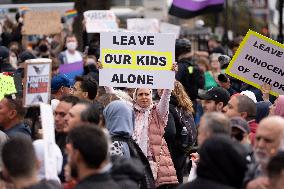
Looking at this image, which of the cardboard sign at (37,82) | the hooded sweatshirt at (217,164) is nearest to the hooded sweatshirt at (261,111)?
the cardboard sign at (37,82)

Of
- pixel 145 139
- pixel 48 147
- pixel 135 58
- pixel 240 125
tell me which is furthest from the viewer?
pixel 135 58

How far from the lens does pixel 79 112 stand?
27.5ft

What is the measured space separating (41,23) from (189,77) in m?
5.64

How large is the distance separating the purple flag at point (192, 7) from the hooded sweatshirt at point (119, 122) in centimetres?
1357

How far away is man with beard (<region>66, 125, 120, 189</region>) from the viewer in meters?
6.83

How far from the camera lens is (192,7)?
23609 millimetres

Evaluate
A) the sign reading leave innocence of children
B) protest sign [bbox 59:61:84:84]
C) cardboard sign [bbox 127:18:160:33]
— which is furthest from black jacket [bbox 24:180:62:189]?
cardboard sign [bbox 127:18:160:33]

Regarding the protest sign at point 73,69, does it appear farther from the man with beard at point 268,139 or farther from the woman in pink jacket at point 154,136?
the man with beard at point 268,139

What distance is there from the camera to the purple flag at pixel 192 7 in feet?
76.7

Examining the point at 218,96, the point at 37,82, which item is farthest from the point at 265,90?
the point at 37,82

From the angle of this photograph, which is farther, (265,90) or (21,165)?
(265,90)

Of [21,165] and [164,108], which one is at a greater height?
[21,165]

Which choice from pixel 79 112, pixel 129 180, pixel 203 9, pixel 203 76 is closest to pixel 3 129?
pixel 79 112

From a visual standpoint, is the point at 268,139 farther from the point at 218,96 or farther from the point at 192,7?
the point at 192,7
